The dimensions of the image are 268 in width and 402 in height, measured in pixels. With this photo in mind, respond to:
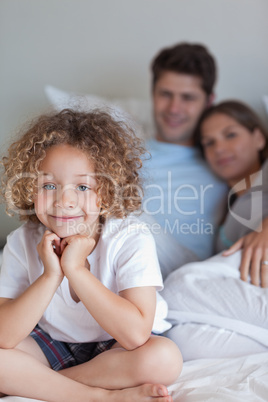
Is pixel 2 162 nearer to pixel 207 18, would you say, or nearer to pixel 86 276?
pixel 86 276

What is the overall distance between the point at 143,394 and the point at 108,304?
19cm

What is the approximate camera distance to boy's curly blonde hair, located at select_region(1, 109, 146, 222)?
2.92 feet

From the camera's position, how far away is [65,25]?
1.82 m

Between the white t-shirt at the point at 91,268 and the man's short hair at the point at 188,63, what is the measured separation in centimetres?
90

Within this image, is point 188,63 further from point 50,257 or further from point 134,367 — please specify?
point 134,367

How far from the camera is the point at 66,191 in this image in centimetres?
86

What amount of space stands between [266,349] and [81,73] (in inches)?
55.3

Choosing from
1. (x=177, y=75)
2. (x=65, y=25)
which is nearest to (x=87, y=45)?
(x=65, y=25)

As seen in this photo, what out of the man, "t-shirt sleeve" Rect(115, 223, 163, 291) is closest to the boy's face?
"t-shirt sleeve" Rect(115, 223, 163, 291)

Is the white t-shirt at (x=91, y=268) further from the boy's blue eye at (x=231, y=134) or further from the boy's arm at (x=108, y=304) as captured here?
the boy's blue eye at (x=231, y=134)

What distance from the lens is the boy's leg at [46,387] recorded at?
0.80 meters

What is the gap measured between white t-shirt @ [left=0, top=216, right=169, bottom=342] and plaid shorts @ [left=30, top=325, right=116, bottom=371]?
0.02 metres

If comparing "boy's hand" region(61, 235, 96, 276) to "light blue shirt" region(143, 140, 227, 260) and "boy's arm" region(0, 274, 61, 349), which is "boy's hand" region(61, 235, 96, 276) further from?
"light blue shirt" region(143, 140, 227, 260)

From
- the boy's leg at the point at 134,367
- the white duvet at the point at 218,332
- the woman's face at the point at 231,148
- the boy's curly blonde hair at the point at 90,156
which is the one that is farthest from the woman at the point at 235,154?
the boy's leg at the point at 134,367
